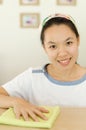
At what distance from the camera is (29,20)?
9.27ft

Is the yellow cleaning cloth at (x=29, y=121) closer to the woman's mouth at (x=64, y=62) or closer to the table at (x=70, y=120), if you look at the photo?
the table at (x=70, y=120)

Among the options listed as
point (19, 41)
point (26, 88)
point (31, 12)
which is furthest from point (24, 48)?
point (26, 88)

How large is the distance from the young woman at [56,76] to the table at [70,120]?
10.4 inches

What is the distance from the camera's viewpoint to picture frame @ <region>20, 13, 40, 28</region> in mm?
2812

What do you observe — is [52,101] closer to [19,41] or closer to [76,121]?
[76,121]

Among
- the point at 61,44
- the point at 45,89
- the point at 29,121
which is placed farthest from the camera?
the point at 45,89

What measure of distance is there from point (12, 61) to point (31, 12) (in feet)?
1.86

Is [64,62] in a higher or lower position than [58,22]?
lower

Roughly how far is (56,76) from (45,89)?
95 millimetres

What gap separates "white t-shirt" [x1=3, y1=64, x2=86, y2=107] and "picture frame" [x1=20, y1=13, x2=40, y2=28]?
140cm

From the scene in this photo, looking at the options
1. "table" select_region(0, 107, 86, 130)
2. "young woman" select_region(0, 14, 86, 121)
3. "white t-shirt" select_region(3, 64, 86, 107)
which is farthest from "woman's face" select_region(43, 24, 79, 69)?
"table" select_region(0, 107, 86, 130)

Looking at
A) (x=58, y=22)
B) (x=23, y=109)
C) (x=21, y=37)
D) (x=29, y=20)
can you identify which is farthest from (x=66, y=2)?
(x=23, y=109)

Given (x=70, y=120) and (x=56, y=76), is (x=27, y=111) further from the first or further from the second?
(x=56, y=76)

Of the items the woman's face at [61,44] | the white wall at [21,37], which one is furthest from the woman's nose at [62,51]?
the white wall at [21,37]
